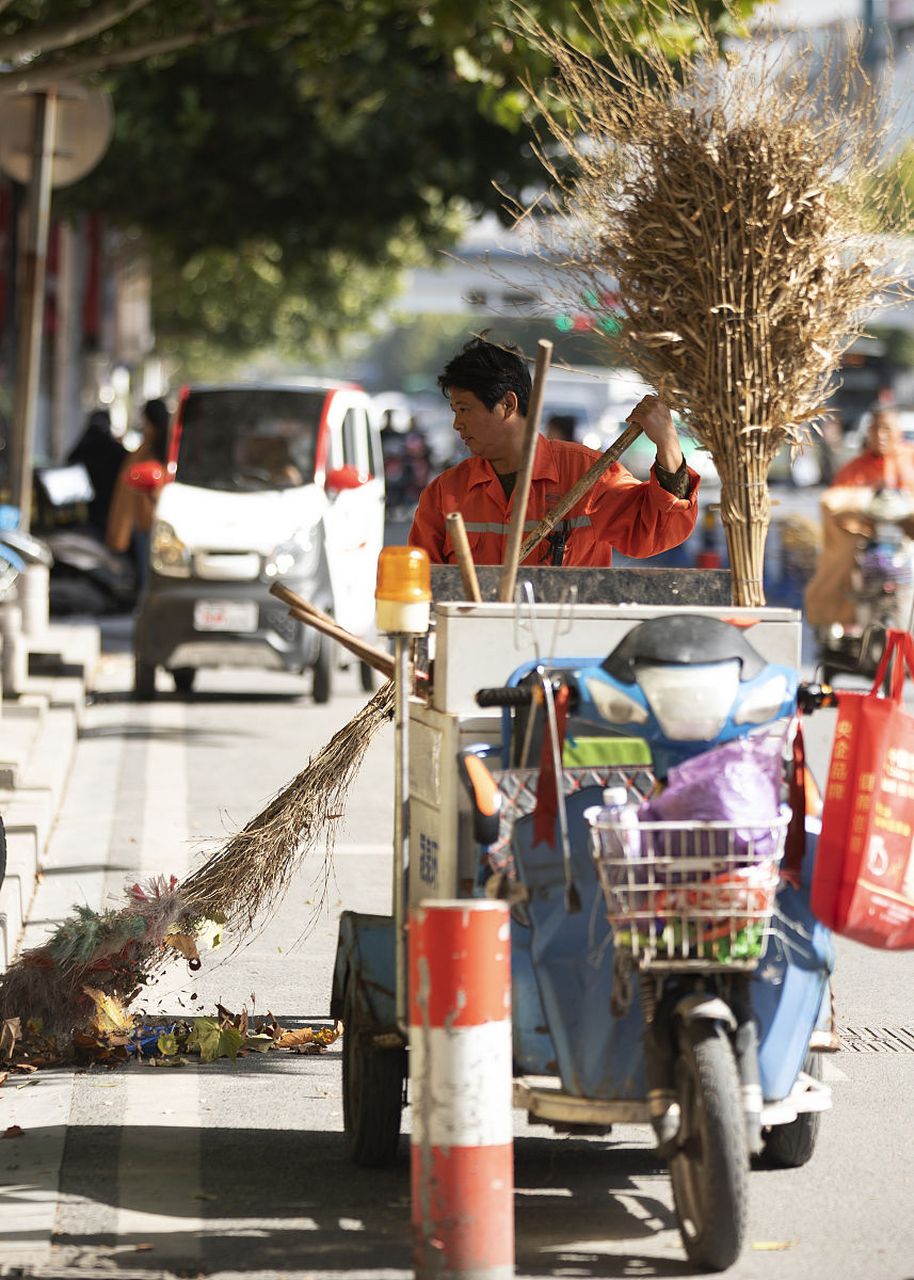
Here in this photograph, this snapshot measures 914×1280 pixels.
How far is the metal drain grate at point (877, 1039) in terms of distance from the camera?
6.12 metres

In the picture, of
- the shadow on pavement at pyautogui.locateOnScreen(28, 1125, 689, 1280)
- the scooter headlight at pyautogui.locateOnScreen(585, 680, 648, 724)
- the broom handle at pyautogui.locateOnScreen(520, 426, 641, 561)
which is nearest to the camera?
the scooter headlight at pyautogui.locateOnScreen(585, 680, 648, 724)

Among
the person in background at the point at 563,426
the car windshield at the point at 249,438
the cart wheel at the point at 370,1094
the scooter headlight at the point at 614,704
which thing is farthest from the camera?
the person in background at the point at 563,426

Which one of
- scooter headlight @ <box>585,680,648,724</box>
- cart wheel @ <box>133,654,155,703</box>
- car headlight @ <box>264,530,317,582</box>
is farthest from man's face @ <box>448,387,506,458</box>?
cart wheel @ <box>133,654,155,703</box>

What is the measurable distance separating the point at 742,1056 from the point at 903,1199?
86cm

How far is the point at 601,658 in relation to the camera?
4.65 m

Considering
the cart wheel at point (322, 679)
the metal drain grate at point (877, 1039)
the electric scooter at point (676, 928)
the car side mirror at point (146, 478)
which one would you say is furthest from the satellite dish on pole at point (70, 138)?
the electric scooter at point (676, 928)

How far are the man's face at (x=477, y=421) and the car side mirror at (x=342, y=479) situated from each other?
25.0ft

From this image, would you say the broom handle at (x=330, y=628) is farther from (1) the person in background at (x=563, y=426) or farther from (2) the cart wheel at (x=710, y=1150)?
(1) the person in background at (x=563, y=426)

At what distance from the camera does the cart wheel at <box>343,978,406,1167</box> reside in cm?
483

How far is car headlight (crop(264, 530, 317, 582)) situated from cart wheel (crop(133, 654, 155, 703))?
1015mm

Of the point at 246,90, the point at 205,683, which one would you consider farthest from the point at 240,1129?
the point at 246,90

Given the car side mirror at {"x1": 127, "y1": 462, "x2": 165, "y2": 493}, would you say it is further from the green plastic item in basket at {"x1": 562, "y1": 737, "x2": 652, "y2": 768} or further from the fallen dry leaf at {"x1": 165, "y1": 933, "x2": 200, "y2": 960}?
the green plastic item in basket at {"x1": 562, "y1": 737, "x2": 652, "y2": 768}

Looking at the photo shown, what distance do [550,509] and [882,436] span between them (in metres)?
8.60

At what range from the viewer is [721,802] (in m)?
4.02
